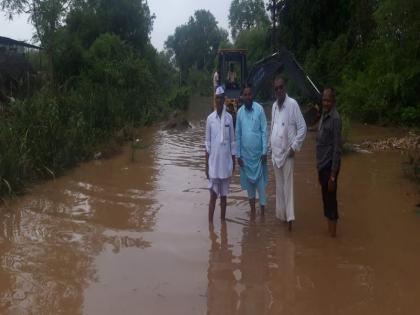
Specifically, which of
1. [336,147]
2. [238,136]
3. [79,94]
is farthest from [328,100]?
[79,94]

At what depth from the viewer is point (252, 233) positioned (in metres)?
6.33

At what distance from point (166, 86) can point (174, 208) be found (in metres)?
32.1

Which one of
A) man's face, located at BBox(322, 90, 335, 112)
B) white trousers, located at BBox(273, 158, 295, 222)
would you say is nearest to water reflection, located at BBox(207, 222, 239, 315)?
white trousers, located at BBox(273, 158, 295, 222)

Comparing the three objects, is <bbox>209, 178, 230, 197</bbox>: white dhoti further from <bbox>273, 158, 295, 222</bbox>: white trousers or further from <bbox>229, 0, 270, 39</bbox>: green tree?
<bbox>229, 0, 270, 39</bbox>: green tree

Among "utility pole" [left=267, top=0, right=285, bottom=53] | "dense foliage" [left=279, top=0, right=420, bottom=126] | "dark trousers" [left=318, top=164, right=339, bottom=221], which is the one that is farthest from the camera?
"utility pole" [left=267, top=0, right=285, bottom=53]

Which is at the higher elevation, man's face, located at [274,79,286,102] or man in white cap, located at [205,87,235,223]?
man's face, located at [274,79,286,102]

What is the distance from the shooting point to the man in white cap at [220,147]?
657cm

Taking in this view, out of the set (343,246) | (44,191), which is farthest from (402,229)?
(44,191)

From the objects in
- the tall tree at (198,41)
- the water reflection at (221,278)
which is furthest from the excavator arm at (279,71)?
the tall tree at (198,41)

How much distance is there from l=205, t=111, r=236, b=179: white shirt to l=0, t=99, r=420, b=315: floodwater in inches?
27.7

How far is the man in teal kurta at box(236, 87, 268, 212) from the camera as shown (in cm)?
664

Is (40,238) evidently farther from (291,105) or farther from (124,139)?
(124,139)

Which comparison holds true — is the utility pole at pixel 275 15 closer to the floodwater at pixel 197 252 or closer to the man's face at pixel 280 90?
the floodwater at pixel 197 252

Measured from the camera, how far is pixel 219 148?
6566 millimetres
